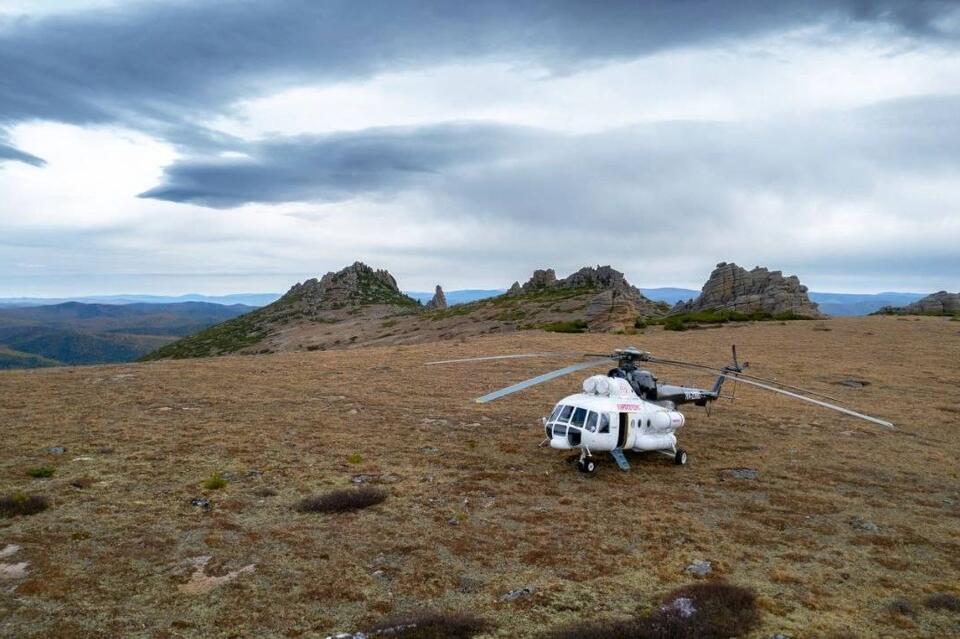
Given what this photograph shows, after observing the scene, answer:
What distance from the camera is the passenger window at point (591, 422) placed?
1562cm

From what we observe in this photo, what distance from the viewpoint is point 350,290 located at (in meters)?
168

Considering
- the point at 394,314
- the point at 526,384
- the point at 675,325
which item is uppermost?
the point at 394,314

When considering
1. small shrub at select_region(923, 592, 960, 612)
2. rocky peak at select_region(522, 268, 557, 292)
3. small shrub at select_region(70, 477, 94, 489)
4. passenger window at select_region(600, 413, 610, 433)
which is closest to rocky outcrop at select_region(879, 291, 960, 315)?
rocky peak at select_region(522, 268, 557, 292)

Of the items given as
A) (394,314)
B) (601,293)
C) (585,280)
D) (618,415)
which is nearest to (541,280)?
(585,280)

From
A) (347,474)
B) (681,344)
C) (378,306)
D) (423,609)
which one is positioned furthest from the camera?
(378,306)

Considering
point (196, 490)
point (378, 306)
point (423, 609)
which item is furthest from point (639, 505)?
point (378, 306)

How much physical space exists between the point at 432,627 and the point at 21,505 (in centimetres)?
955

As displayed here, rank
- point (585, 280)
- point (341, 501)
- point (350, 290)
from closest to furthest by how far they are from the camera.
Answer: point (341, 501) → point (585, 280) → point (350, 290)

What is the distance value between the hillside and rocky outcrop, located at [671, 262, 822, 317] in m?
8.74

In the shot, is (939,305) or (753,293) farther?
(939,305)

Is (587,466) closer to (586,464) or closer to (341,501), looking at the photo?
(586,464)

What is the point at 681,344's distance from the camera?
44969mm

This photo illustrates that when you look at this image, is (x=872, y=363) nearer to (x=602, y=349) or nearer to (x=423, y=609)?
(x=602, y=349)

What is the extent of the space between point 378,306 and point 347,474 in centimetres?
13772
